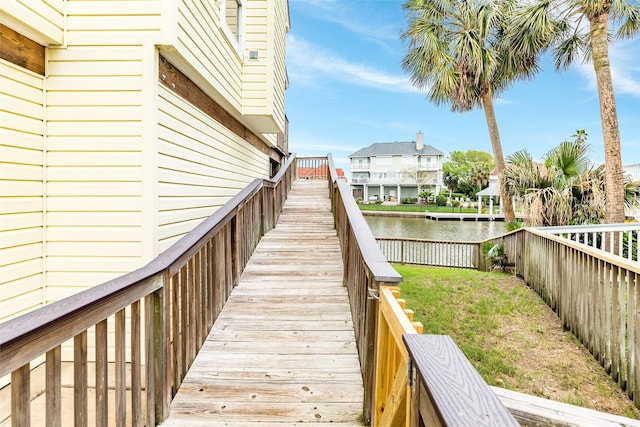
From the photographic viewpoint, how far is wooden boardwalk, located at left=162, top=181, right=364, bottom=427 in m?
2.11

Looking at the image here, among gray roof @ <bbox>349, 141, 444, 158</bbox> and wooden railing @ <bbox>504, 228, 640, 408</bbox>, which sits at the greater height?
gray roof @ <bbox>349, 141, 444, 158</bbox>

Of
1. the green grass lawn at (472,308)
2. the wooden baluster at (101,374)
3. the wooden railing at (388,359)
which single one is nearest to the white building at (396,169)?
the green grass lawn at (472,308)

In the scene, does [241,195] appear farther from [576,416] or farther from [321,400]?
[576,416]

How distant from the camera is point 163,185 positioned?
3.17 metres

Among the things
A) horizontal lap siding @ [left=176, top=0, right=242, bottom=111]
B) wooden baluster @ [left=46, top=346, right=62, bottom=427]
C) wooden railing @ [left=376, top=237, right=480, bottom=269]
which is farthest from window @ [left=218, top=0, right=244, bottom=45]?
wooden railing @ [left=376, top=237, right=480, bottom=269]

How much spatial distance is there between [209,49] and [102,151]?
1813 mm

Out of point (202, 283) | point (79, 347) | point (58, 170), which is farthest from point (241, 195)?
point (79, 347)

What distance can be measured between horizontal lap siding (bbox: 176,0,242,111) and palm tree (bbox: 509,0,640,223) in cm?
726

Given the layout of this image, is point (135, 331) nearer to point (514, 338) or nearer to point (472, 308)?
point (514, 338)

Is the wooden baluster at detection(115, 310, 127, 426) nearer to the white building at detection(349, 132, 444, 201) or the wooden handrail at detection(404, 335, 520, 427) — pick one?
the wooden handrail at detection(404, 335, 520, 427)

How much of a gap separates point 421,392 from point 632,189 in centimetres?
900

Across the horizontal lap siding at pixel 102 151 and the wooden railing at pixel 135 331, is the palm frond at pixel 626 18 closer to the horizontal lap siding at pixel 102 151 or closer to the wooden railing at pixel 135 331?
the wooden railing at pixel 135 331

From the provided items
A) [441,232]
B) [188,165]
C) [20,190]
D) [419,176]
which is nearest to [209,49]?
[188,165]

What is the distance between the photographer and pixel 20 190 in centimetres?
262
